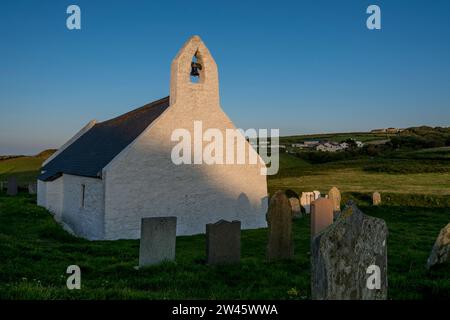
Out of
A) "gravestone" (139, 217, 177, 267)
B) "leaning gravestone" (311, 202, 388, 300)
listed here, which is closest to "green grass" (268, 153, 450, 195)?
"gravestone" (139, 217, 177, 267)

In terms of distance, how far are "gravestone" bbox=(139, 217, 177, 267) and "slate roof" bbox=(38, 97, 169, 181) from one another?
285 inches

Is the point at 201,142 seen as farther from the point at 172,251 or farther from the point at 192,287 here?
the point at 192,287

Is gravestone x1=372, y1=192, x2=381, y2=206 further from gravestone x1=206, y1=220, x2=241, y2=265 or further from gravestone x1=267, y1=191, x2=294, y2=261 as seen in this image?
gravestone x1=206, y1=220, x2=241, y2=265

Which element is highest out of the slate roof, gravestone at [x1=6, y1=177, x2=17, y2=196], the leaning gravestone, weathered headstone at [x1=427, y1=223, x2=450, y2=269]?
the slate roof

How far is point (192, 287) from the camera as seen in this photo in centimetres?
841

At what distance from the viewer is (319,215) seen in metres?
13.8

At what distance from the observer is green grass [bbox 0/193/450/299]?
752 centimetres

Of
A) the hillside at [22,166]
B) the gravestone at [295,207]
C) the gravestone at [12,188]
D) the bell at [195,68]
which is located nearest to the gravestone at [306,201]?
the gravestone at [295,207]

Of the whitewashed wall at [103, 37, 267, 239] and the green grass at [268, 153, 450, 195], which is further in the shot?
the green grass at [268, 153, 450, 195]

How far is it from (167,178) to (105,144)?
5.50 meters

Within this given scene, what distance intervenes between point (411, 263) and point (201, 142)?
441 inches

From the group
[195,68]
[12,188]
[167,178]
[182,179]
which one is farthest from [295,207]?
A: [12,188]

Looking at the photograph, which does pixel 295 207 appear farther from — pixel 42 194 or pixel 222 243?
pixel 42 194

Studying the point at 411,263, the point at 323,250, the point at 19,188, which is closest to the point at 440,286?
the point at 411,263
